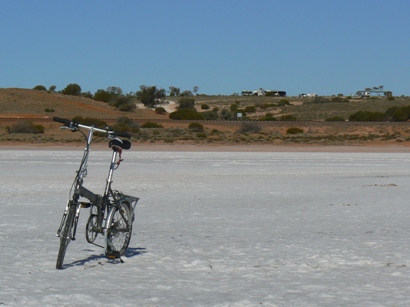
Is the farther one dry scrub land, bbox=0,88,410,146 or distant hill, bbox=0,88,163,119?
distant hill, bbox=0,88,163,119

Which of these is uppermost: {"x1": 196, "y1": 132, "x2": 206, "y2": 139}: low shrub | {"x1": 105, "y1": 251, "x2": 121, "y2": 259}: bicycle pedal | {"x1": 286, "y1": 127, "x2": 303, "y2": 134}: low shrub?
{"x1": 105, "y1": 251, "x2": 121, "y2": 259}: bicycle pedal

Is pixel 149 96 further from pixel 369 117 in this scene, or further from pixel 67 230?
pixel 67 230

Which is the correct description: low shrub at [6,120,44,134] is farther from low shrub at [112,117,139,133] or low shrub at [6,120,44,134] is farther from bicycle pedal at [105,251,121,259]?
bicycle pedal at [105,251,121,259]

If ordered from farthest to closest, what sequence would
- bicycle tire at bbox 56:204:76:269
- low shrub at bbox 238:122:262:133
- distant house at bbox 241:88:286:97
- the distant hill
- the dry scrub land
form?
distant house at bbox 241:88:286:97
the distant hill
low shrub at bbox 238:122:262:133
the dry scrub land
bicycle tire at bbox 56:204:76:269

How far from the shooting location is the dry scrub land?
1975 inches

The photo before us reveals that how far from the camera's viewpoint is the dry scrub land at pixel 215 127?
50156mm

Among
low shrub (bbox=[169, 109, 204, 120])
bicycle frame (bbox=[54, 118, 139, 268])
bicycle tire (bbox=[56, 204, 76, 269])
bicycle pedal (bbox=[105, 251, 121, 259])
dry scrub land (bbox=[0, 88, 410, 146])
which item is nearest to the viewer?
bicycle tire (bbox=[56, 204, 76, 269])

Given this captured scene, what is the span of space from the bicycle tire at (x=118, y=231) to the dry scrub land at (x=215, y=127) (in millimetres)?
38456

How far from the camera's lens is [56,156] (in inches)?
1347

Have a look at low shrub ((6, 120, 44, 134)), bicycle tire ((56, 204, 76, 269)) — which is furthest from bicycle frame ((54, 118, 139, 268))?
low shrub ((6, 120, 44, 134))

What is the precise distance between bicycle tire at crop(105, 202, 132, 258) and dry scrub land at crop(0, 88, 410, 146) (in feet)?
126

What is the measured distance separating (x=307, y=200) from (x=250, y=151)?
2577 centimetres

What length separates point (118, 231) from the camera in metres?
8.77

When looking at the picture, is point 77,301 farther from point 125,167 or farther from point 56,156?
point 56,156
